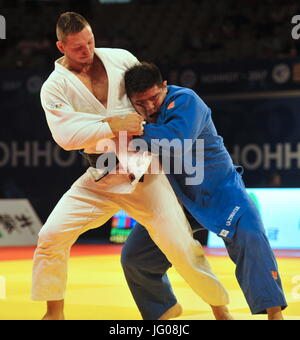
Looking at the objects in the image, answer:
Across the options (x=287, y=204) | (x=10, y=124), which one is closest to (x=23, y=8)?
(x=10, y=124)

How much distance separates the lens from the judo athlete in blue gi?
4234 millimetres

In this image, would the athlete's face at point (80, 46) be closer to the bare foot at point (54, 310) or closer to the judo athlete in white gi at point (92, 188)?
the judo athlete in white gi at point (92, 188)

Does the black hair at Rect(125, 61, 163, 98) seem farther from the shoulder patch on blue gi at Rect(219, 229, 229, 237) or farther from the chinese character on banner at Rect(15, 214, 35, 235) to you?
the chinese character on banner at Rect(15, 214, 35, 235)

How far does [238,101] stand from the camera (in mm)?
12922

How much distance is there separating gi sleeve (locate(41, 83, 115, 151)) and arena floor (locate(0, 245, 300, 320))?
1.43 meters

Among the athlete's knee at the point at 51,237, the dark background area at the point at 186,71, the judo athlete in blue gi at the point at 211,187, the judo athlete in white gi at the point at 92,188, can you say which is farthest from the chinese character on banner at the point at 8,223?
the judo athlete in blue gi at the point at 211,187

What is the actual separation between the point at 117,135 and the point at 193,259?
92 centimetres

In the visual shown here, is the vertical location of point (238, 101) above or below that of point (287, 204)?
above

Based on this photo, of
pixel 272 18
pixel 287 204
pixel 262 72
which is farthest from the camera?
pixel 272 18

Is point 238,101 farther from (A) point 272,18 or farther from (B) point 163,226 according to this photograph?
(B) point 163,226

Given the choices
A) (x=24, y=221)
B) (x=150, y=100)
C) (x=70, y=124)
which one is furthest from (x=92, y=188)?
(x=24, y=221)

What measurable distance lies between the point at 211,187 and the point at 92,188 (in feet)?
2.76

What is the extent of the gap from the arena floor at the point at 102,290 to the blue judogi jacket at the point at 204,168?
0.98 m

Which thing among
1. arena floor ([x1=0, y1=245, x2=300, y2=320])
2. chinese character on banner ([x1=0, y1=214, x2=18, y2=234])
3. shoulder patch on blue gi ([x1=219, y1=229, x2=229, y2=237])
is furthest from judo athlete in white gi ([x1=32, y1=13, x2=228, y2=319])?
chinese character on banner ([x1=0, y1=214, x2=18, y2=234])
